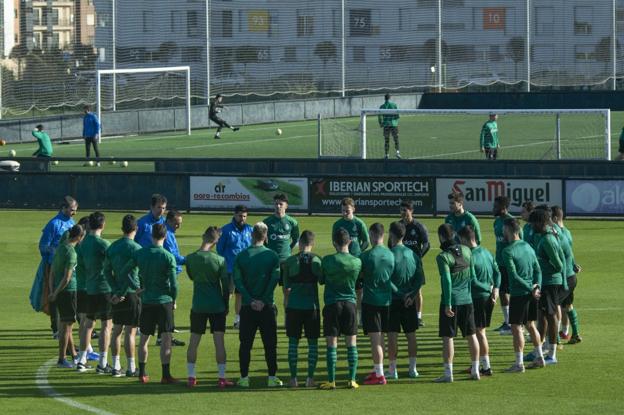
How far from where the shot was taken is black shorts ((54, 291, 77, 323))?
19297 millimetres

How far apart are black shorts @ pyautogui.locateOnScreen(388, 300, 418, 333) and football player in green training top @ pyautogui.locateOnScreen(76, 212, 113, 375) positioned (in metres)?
3.72

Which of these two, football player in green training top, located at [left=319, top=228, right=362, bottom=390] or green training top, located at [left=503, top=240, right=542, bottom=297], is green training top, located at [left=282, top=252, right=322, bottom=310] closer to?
football player in green training top, located at [left=319, top=228, right=362, bottom=390]

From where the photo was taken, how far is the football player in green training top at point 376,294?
17.7m

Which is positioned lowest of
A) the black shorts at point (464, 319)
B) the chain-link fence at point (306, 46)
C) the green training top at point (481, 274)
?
the black shorts at point (464, 319)

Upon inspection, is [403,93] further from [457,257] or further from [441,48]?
[457,257]

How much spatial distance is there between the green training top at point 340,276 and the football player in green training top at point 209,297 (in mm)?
1327

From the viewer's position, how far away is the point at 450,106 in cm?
6756

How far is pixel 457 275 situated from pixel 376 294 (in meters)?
1.05

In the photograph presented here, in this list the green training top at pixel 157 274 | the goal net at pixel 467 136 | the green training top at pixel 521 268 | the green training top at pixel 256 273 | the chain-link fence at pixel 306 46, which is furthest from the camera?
the chain-link fence at pixel 306 46

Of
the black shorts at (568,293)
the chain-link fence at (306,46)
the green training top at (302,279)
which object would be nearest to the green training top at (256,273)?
the green training top at (302,279)

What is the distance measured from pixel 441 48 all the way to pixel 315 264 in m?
56.6

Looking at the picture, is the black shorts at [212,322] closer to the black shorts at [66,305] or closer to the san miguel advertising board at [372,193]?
the black shorts at [66,305]

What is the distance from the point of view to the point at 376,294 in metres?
17.8

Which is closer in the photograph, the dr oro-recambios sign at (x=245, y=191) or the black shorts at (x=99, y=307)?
the black shorts at (x=99, y=307)
